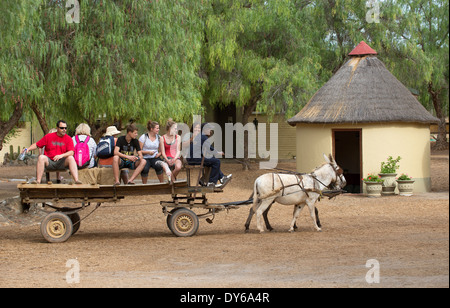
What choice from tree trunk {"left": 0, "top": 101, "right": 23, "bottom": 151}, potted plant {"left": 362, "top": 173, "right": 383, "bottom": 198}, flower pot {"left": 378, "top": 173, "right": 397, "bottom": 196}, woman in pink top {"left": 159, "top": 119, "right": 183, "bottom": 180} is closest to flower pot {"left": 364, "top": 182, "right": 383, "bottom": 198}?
potted plant {"left": 362, "top": 173, "right": 383, "bottom": 198}

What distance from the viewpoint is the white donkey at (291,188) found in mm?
12844

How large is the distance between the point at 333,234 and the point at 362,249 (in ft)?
6.63

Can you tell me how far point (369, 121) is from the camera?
2062 centimetres

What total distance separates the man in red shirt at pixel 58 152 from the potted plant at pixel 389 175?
11.5m

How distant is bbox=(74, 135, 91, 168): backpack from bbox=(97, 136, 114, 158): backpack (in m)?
0.28

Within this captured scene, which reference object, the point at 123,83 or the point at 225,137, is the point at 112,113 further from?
the point at 225,137

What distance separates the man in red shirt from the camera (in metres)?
12.1

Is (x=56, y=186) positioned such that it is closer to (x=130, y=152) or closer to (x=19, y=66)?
(x=130, y=152)

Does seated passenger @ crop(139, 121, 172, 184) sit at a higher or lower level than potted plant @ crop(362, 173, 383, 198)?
higher

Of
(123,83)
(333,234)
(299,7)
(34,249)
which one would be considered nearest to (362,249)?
(333,234)

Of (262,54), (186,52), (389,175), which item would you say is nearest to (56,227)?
(186,52)

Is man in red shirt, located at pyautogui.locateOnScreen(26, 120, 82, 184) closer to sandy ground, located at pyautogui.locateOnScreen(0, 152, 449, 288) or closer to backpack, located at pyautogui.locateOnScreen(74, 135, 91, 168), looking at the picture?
backpack, located at pyautogui.locateOnScreen(74, 135, 91, 168)

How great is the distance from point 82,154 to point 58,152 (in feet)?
1.57

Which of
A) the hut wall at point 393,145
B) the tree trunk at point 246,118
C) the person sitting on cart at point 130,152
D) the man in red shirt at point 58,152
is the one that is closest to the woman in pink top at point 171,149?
the person sitting on cart at point 130,152
